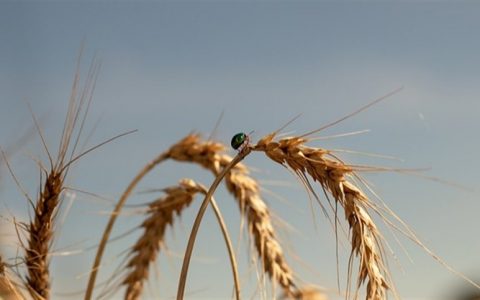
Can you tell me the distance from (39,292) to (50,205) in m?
0.33

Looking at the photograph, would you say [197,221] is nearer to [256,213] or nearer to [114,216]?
[256,213]

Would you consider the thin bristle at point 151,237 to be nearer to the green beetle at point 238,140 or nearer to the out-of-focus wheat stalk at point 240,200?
the out-of-focus wheat stalk at point 240,200

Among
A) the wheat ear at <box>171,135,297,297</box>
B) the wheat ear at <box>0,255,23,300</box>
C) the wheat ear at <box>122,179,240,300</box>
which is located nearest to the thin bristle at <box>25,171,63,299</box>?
the wheat ear at <box>0,255,23,300</box>

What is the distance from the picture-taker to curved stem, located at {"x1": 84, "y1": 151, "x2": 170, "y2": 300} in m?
3.28

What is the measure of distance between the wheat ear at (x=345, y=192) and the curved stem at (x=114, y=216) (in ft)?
4.58

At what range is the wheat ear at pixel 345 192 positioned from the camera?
200 cm

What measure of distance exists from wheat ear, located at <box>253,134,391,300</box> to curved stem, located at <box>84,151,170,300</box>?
1396 mm

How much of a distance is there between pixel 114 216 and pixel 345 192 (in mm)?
1787

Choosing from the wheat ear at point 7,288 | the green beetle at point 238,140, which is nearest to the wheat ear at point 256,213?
the green beetle at point 238,140

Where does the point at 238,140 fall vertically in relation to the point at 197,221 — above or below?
above

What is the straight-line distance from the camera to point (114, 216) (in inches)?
142

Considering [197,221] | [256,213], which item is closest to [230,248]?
[256,213]

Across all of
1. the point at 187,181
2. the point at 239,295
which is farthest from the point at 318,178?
the point at 187,181

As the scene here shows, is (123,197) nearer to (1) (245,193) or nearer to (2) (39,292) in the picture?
(1) (245,193)
